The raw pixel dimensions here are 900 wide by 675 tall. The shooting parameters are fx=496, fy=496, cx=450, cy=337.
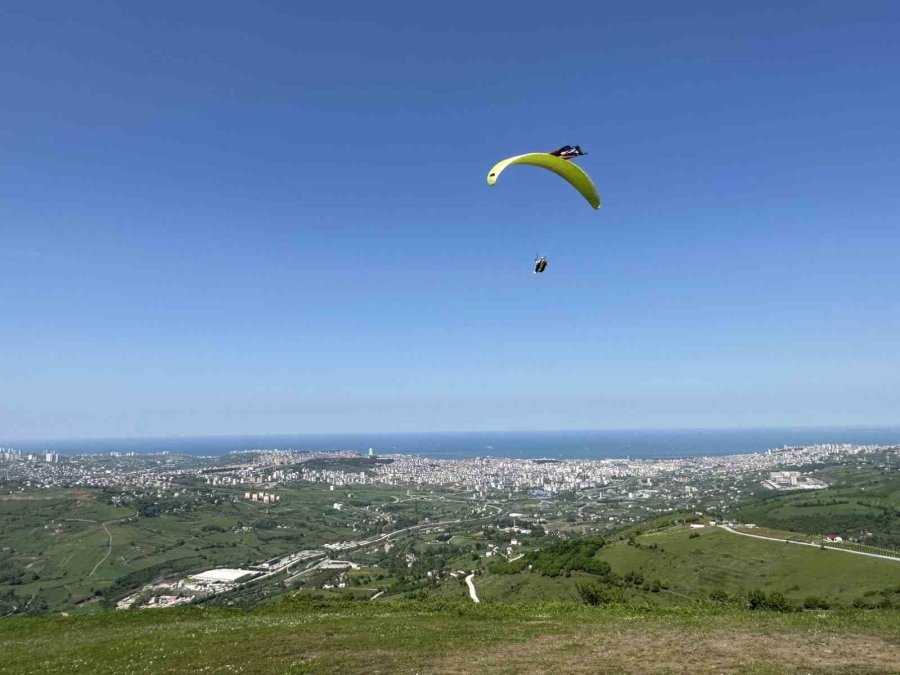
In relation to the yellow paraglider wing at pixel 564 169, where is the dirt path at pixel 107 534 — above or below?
below

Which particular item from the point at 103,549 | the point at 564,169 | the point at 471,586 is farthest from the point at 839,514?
the point at 103,549

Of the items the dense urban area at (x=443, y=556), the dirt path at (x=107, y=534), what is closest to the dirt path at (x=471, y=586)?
the dense urban area at (x=443, y=556)

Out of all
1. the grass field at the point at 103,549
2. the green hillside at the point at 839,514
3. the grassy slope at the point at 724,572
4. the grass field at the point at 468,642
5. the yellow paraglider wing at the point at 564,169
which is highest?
the yellow paraglider wing at the point at 564,169

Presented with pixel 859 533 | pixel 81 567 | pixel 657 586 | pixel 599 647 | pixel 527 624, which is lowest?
pixel 81 567

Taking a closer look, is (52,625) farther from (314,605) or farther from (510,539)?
(510,539)

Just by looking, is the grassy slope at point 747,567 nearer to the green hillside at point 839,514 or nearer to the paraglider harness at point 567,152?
the paraglider harness at point 567,152

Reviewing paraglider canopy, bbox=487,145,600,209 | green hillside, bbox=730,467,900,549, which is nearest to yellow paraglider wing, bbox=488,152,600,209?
paraglider canopy, bbox=487,145,600,209

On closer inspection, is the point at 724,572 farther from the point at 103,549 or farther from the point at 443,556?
the point at 103,549

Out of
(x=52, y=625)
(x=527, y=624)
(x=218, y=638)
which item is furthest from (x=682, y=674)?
(x=52, y=625)
